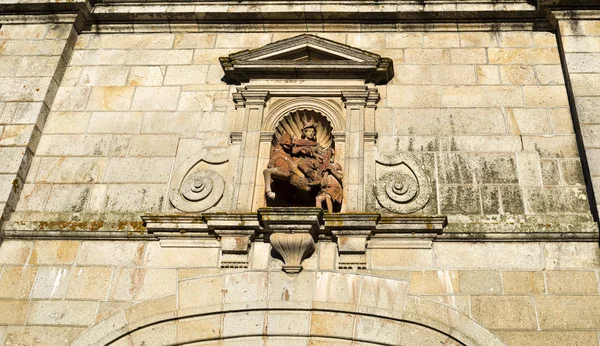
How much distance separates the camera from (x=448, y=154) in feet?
22.2

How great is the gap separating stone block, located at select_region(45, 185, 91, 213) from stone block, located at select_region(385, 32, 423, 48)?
3749 mm

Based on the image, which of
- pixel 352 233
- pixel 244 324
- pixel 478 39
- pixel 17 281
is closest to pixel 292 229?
pixel 352 233

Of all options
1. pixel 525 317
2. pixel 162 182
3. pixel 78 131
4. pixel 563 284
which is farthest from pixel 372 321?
pixel 78 131

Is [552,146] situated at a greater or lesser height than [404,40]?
lesser

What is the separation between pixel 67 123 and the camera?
24.2ft

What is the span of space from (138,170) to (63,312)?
1.62 meters

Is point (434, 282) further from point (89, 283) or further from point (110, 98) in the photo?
point (110, 98)

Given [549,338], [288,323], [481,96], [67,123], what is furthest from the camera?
[67,123]

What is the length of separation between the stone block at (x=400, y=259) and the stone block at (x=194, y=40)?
3.36m

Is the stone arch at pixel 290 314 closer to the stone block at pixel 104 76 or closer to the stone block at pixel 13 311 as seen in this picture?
the stone block at pixel 13 311

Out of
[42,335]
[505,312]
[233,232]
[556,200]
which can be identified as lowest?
[42,335]

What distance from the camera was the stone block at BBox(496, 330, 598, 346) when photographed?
18.5ft

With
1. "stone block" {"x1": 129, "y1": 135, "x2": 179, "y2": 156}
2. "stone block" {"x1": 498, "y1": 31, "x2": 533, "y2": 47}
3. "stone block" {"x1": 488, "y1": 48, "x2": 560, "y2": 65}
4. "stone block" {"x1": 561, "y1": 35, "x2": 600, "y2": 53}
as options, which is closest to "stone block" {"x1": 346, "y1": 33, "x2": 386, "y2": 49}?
"stone block" {"x1": 488, "y1": 48, "x2": 560, "y2": 65}

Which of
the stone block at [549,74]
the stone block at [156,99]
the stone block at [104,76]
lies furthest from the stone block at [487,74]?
the stone block at [104,76]
